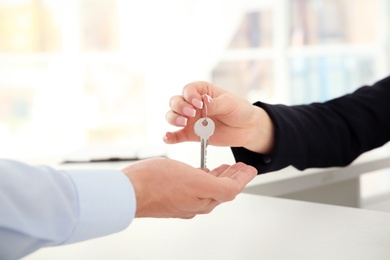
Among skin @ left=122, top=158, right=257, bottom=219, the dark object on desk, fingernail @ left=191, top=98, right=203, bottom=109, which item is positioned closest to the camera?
skin @ left=122, top=158, right=257, bottom=219

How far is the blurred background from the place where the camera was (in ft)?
11.3

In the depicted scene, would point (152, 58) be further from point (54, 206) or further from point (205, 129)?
point (54, 206)

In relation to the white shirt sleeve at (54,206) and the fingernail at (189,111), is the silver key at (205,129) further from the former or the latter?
the white shirt sleeve at (54,206)

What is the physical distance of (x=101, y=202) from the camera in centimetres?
60

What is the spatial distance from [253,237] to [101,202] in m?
0.27

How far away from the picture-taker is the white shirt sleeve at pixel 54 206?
0.56 meters

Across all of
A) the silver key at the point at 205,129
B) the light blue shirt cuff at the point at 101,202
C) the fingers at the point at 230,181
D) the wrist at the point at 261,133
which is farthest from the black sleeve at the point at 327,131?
the light blue shirt cuff at the point at 101,202

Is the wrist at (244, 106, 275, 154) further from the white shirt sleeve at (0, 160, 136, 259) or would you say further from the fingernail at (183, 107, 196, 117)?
the white shirt sleeve at (0, 160, 136, 259)

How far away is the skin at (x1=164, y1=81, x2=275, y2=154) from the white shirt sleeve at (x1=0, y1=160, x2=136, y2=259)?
343 millimetres

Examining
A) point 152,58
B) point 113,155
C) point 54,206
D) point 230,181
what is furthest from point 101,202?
point 152,58

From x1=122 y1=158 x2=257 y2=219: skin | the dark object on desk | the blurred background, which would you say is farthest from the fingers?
the blurred background

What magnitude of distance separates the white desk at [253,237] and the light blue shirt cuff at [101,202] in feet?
0.37

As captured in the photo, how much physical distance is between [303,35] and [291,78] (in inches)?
11.8

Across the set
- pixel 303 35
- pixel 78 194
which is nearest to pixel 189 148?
pixel 78 194
